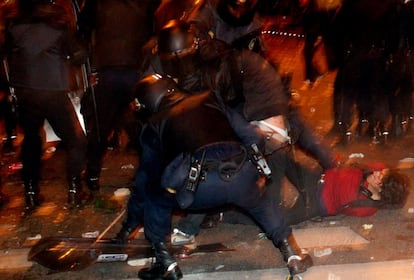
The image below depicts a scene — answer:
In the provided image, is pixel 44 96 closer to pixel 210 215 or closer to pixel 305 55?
pixel 210 215

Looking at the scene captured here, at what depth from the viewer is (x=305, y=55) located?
10.7 meters

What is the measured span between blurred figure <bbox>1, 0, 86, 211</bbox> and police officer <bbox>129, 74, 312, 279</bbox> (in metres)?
1.65

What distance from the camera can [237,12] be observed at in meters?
5.05

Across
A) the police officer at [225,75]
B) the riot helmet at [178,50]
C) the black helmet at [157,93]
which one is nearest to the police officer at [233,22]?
the police officer at [225,75]

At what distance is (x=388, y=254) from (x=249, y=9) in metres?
2.21

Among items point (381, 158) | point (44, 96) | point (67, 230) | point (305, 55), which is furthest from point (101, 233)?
point (305, 55)

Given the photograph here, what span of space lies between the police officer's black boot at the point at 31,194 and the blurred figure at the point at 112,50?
761 mm

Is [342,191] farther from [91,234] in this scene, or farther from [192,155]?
[91,234]

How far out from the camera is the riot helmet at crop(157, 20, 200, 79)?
423 cm

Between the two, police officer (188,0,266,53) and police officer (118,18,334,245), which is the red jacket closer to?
police officer (118,18,334,245)

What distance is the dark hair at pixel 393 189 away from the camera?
529 cm

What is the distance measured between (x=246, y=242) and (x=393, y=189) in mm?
1319

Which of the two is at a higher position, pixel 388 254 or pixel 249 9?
pixel 249 9

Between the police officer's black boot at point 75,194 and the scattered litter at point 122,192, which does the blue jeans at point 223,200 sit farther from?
the scattered litter at point 122,192
